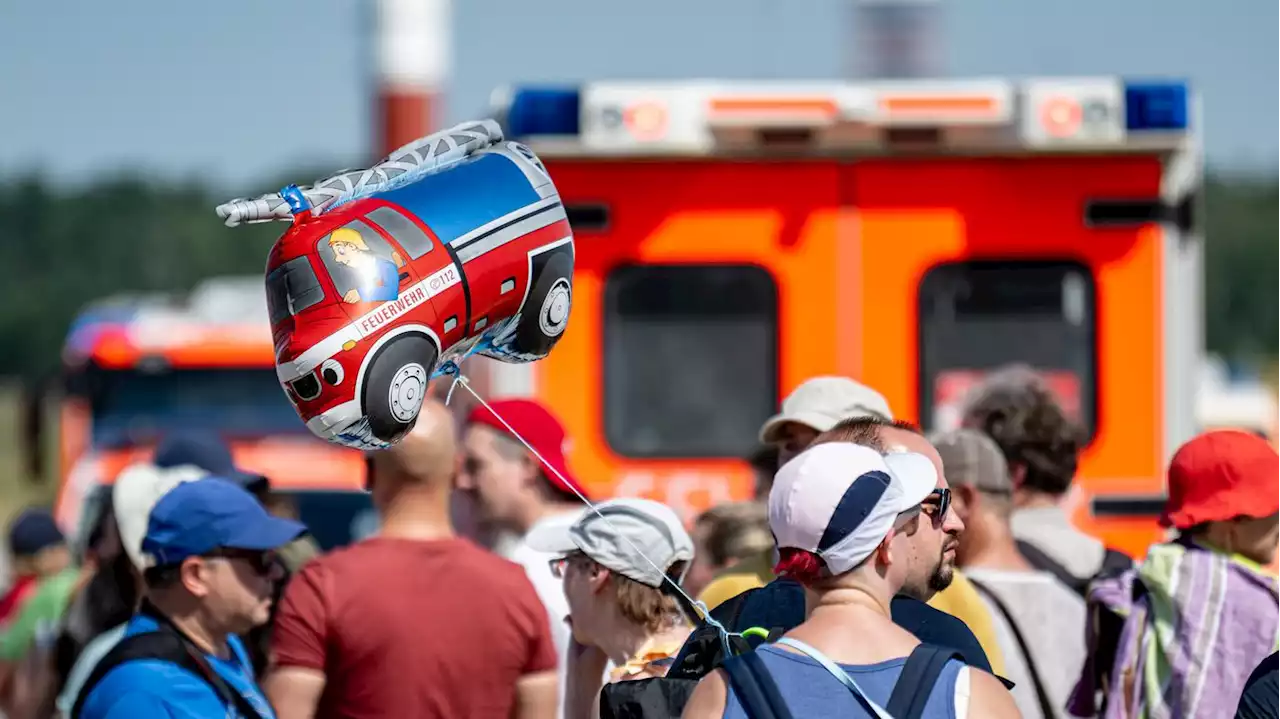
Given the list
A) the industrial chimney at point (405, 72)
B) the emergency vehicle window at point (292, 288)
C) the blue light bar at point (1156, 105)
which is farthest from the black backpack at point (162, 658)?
the industrial chimney at point (405, 72)

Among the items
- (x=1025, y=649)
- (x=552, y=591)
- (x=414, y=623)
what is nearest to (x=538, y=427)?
(x=552, y=591)

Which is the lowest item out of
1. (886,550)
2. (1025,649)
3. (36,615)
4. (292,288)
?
(36,615)

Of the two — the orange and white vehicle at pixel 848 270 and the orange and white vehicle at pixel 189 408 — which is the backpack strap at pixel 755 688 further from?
the orange and white vehicle at pixel 189 408

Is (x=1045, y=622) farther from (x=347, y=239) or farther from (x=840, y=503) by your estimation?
(x=347, y=239)

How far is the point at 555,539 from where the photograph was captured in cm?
412

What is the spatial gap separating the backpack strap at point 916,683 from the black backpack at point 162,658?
1733mm

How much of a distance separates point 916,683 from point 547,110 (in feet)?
12.8

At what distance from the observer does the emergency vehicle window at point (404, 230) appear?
11.0 ft

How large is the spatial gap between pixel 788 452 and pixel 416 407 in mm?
1306

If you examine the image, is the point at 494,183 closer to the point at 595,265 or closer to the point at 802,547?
the point at 802,547

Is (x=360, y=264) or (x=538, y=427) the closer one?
(x=360, y=264)

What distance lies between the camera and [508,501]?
530cm

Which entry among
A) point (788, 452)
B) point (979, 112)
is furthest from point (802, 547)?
point (979, 112)

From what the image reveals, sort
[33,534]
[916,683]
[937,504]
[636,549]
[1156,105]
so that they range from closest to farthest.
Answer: [916,683] → [937,504] → [636,549] → [1156,105] → [33,534]
